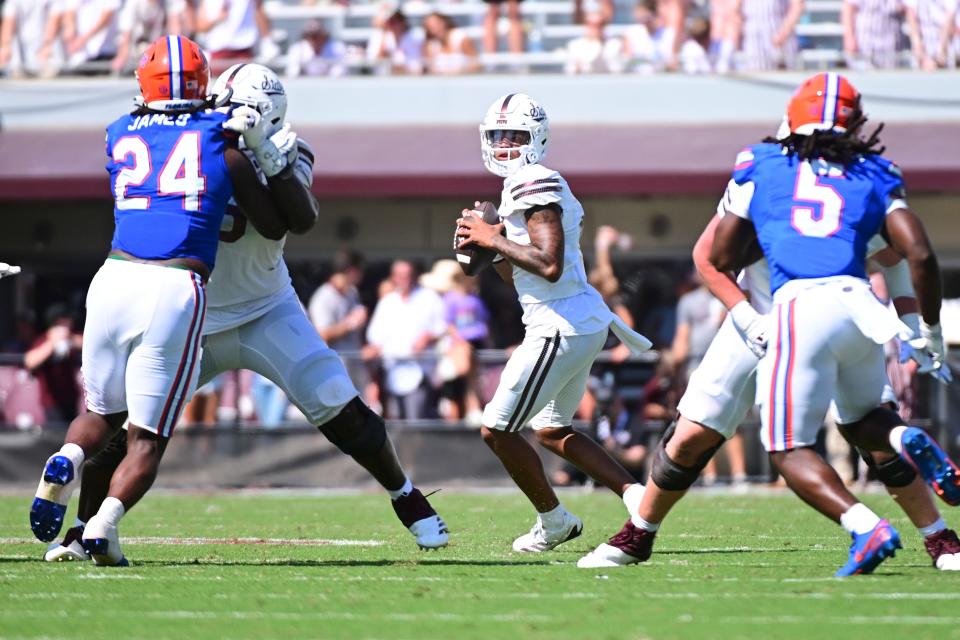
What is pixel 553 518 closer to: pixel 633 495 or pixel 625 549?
pixel 633 495

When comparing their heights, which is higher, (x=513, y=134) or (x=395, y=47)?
(x=513, y=134)

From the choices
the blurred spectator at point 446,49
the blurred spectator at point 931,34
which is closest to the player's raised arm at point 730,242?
the blurred spectator at point 931,34

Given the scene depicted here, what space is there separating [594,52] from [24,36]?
6074 millimetres

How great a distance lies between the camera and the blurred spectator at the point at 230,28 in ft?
55.1

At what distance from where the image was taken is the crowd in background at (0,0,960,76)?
16.2 meters

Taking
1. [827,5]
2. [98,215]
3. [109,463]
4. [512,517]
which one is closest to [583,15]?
[827,5]

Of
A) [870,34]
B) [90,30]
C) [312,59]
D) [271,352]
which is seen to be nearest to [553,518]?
[271,352]

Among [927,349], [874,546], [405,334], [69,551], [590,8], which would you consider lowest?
[405,334]

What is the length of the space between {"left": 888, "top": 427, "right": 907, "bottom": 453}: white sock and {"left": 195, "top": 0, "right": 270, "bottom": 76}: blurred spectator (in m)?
11.9

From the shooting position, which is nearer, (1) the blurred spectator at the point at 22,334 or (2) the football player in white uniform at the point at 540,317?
(2) the football player in white uniform at the point at 540,317

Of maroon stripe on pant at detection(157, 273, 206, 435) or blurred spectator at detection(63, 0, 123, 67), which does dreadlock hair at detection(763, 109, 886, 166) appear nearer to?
maroon stripe on pant at detection(157, 273, 206, 435)

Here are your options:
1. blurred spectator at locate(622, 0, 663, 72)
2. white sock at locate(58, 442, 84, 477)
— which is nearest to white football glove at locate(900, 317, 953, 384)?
white sock at locate(58, 442, 84, 477)

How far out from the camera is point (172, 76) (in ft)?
21.0

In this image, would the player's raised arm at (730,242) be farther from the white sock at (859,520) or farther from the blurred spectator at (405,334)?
the blurred spectator at (405,334)
